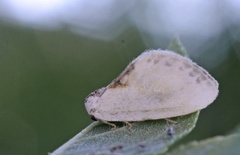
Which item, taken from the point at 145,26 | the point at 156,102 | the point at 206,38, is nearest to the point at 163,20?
the point at 145,26

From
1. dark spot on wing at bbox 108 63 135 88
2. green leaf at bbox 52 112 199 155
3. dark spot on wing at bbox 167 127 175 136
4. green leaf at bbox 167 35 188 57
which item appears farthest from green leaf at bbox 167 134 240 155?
green leaf at bbox 167 35 188 57

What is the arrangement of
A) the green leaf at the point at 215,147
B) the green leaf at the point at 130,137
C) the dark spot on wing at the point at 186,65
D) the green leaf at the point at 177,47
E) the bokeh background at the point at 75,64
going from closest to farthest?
the green leaf at the point at 215,147, the green leaf at the point at 130,137, the dark spot on wing at the point at 186,65, the green leaf at the point at 177,47, the bokeh background at the point at 75,64

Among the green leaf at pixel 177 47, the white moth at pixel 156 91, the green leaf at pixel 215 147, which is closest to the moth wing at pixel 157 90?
the white moth at pixel 156 91

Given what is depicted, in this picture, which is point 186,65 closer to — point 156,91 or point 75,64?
point 156,91

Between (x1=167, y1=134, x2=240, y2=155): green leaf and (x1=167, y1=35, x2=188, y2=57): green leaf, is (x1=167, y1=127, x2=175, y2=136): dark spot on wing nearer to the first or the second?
(x1=167, y1=134, x2=240, y2=155): green leaf

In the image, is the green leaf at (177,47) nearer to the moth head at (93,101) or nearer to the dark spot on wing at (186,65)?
the dark spot on wing at (186,65)

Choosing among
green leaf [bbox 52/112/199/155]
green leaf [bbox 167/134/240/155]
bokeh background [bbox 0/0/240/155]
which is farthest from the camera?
bokeh background [bbox 0/0/240/155]
